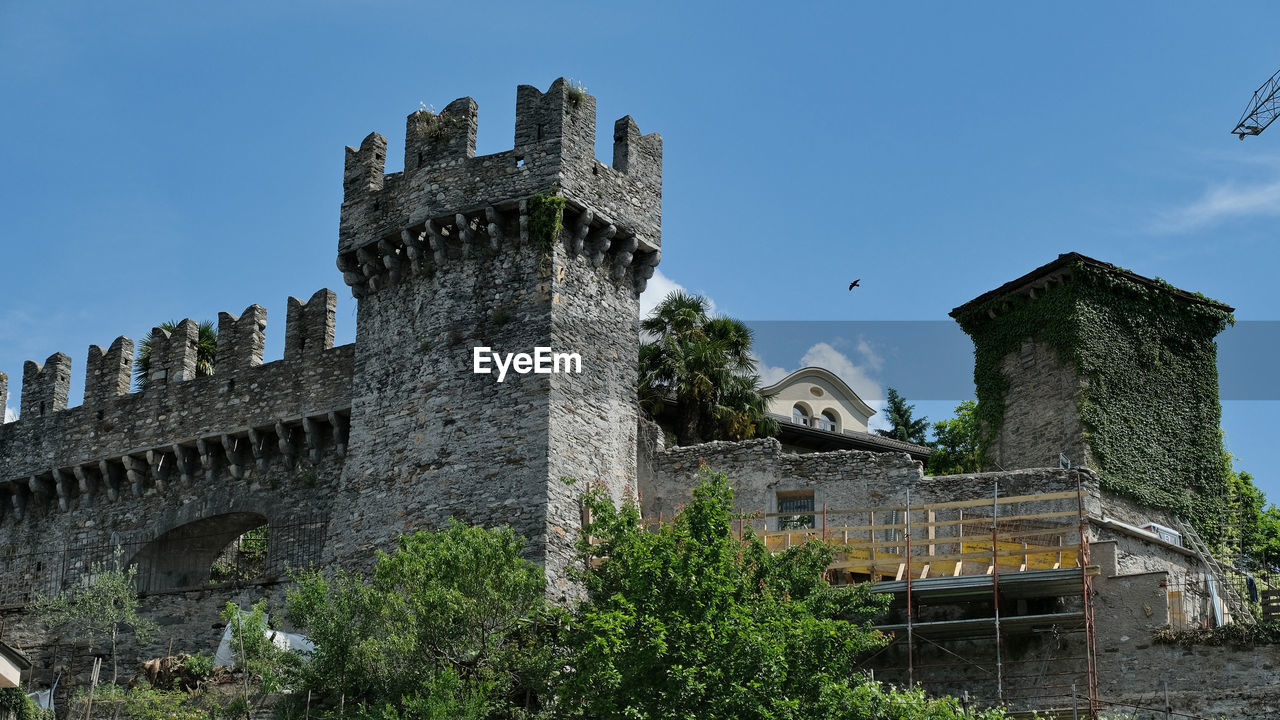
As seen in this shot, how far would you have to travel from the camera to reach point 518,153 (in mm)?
29344

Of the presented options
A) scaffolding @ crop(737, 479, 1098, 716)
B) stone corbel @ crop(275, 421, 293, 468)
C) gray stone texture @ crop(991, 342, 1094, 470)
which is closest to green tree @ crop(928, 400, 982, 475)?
gray stone texture @ crop(991, 342, 1094, 470)

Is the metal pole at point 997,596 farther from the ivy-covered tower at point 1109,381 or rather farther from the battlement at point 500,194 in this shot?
the battlement at point 500,194

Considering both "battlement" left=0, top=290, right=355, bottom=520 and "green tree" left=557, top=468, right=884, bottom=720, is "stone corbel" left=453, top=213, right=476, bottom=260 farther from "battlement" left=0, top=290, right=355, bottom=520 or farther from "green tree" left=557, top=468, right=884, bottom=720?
"green tree" left=557, top=468, right=884, bottom=720

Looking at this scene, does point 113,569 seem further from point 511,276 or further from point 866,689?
point 866,689

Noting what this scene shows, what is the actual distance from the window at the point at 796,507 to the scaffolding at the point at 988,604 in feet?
4.00

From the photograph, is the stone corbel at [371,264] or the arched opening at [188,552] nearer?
the stone corbel at [371,264]

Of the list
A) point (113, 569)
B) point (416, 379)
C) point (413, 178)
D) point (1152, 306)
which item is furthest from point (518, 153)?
point (1152, 306)

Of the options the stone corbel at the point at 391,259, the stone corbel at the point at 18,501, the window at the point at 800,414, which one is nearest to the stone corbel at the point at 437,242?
the stone corbel at the point at 391,259

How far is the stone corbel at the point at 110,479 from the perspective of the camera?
33.8 m

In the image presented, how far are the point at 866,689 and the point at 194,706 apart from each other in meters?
10.4

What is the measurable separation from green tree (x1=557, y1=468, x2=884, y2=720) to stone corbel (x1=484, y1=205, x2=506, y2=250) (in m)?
6.46

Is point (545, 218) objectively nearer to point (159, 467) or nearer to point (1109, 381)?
point (159, 467)

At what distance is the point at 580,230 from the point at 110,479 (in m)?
11.5

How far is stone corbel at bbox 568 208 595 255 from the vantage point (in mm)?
29016
